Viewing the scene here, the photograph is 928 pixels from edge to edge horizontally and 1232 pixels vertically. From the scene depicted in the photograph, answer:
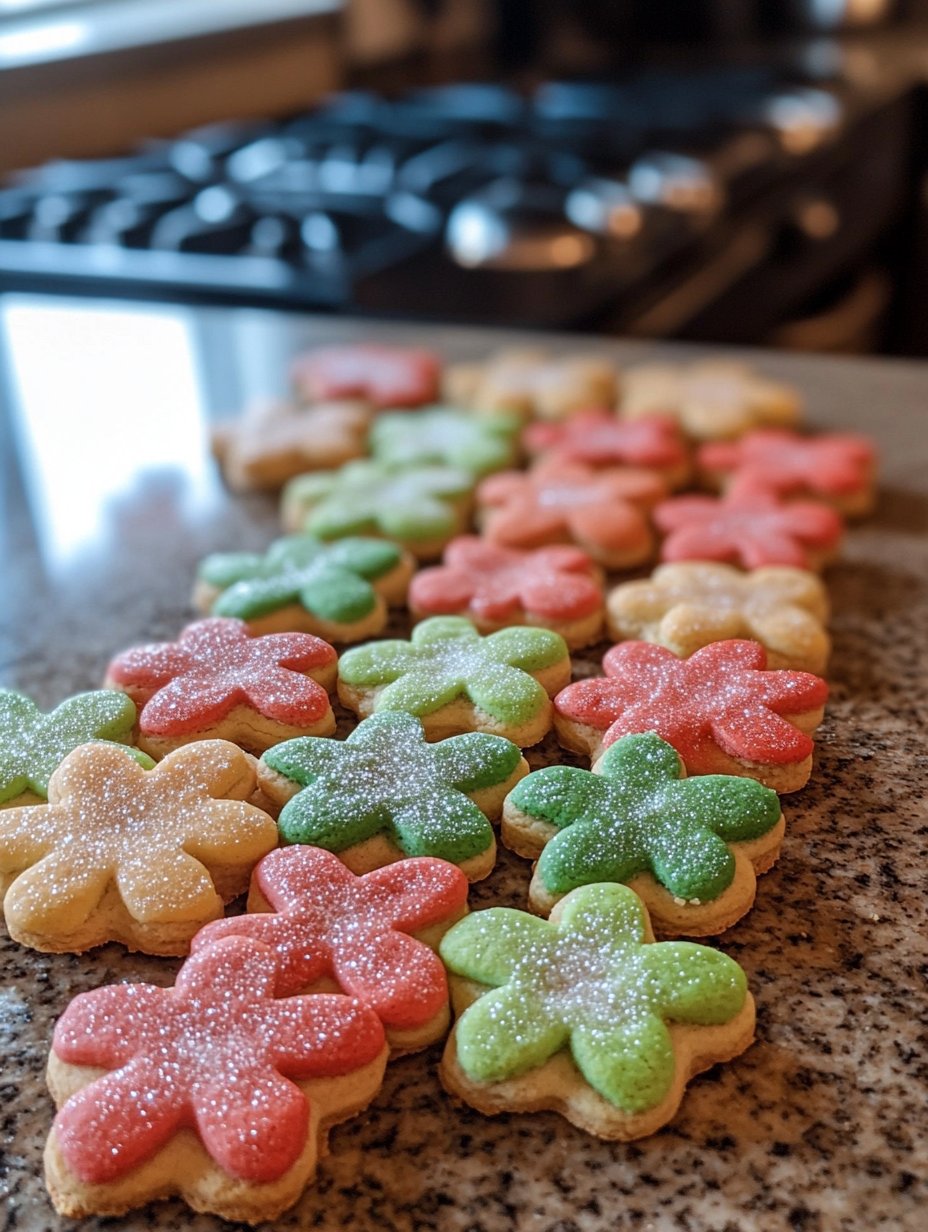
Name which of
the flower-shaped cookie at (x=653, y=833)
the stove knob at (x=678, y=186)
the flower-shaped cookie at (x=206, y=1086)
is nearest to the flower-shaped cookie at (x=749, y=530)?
the flower-shaped cookie at (x=653, y=833)

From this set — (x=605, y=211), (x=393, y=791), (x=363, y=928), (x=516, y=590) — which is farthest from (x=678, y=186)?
(x=363, y=928)

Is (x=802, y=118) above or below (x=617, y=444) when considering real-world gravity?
above

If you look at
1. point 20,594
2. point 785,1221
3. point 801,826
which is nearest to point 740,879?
point 801,826

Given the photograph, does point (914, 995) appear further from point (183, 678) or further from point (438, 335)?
point (438, 335)

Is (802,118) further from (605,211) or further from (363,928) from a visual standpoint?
(363,928)

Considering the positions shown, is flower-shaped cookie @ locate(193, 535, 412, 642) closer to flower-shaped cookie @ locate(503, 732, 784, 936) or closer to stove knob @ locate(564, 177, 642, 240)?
flower-shaped cookie @ locate(503, 732, 784, 936)

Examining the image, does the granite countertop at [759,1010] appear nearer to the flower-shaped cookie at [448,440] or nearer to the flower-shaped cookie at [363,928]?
the flower-shaped cookie at [363,928]
